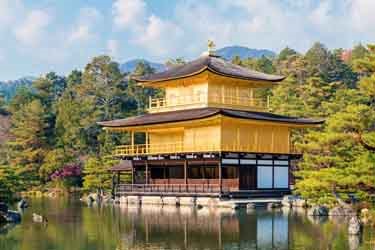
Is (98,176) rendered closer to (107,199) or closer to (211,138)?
(107,199)

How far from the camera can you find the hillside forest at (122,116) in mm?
22117

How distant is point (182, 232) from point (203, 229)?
1186 millimetres

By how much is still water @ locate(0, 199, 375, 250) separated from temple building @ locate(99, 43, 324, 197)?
24.5 feet

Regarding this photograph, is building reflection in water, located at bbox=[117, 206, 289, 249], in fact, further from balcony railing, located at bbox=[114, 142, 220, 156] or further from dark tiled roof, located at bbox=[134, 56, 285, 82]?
dark tiled roof, located at bbox=[134, 56, 285, 82]

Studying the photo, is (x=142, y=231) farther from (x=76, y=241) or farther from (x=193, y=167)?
(x=193, y=167)

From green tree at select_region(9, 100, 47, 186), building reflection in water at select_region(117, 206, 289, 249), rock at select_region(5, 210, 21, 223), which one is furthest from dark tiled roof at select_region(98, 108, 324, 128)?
green tree at select_region(9, 100, 47, 186)

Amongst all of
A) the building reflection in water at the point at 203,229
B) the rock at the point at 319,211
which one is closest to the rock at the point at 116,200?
the building reflection in water at the point at 203,229

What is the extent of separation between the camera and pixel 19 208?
121ft

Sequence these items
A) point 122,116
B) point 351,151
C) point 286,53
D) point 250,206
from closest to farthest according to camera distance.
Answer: point 351,151
point 250,206
point 122,116
point 286,53

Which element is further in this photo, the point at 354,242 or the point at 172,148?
the point at 172,148

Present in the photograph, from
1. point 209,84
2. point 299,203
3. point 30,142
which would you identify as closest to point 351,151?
point 299,203

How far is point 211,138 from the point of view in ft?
133

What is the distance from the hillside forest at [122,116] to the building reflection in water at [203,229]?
7.09 feet

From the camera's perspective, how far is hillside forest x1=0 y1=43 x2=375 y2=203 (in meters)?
22.1
